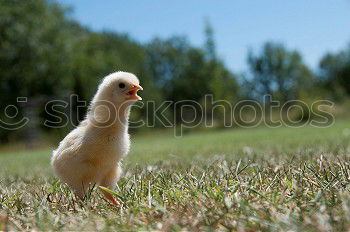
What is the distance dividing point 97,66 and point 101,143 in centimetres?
3150

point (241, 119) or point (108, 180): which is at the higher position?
point (108, 180)

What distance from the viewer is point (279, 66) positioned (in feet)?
209

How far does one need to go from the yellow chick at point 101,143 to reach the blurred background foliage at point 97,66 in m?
19.0

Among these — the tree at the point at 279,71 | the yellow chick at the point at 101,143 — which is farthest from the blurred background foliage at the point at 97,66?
the yellow chick at the point at 101,143

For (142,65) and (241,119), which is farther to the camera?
(142,65)

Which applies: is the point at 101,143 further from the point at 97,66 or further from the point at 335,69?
the point at 335,69

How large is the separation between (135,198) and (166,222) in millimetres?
589

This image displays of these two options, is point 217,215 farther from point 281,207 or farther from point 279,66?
point 279,66

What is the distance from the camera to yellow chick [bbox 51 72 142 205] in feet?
7.83

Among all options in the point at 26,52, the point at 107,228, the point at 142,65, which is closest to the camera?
the point at 107,228

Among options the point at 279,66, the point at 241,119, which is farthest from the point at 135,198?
the point at 279,66

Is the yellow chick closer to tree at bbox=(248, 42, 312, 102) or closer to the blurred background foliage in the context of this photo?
the blurred background foliage

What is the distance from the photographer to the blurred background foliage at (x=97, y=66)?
23453 mm
